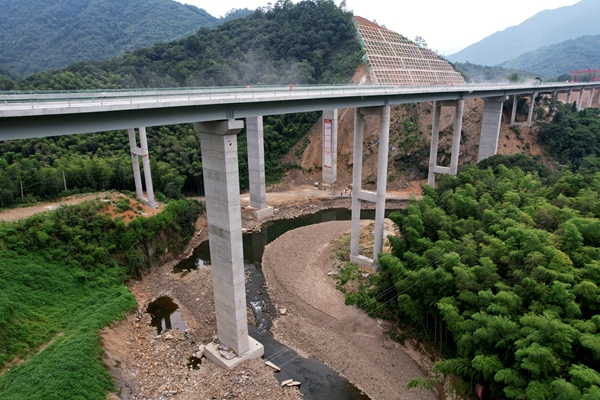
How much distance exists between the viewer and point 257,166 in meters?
37.8

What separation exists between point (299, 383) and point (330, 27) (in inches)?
2276

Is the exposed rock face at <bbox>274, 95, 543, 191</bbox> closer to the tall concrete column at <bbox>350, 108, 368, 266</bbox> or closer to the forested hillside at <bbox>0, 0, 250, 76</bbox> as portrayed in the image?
the tall concrete column at <bbox>350, 108, 368, 266</bbox>

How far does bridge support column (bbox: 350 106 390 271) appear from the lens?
83.2 feet

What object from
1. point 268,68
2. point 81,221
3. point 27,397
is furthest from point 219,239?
point 268,68

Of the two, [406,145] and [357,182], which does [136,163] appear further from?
[406,145]

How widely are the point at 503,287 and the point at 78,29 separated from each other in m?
114

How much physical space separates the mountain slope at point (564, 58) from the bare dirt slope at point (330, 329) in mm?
142779

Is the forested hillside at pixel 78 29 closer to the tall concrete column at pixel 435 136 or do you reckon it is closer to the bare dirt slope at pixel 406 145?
the bare dirt slope at pixel 406 145

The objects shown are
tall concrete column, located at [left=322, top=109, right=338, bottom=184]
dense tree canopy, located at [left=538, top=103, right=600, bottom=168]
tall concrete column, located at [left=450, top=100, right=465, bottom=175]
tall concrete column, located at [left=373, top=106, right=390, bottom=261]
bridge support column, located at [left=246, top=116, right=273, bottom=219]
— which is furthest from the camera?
dense tree canopy, located at [left=538, top=103, right=600, bottom=168]

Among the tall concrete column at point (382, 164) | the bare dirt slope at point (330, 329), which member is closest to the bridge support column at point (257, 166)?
the bare dirt slope at point (330, 329)

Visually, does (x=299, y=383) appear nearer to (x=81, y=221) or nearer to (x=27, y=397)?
Result: (x=27, y=397)

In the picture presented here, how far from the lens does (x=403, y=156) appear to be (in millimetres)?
47281

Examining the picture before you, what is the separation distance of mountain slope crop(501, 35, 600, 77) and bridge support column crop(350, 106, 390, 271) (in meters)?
138

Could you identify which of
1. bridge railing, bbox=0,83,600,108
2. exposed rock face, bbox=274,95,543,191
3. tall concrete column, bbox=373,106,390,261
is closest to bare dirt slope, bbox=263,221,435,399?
tall concrete column, bbox=373,106,390,261
